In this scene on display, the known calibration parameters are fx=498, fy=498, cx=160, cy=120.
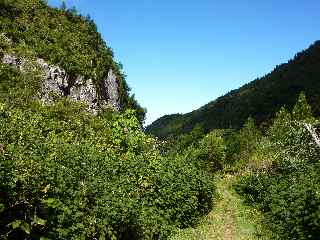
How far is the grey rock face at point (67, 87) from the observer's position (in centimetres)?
5072

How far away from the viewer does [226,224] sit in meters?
32.1

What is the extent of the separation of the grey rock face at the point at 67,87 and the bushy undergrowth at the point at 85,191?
39.7ft

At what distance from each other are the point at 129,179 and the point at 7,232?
539 inches

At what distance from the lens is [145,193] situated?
28.3m

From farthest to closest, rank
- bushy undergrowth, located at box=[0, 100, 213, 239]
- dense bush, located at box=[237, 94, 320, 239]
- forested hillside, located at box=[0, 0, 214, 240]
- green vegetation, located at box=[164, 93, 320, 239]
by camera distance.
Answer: green vegetation, located at box=[164, 93, 320, 239] < dense bush, located at box=[237, 94, 320, 239] < forested hillside, located at box=[0, 0, 214, 240] < bushy undergrowth, located at box=[0, 100, 213, 239]

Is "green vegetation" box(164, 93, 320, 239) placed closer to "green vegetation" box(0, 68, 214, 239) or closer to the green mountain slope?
"green vegetation" box(0, 68, 214, 239)

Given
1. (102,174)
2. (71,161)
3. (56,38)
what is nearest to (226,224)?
(102,174)

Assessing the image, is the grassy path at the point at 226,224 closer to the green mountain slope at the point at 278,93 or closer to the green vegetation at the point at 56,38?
the green vegetation at the point at 56,38

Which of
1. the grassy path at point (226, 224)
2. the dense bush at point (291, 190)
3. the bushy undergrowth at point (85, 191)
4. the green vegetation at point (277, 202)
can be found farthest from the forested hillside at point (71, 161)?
the dense bush at point (291, 190)

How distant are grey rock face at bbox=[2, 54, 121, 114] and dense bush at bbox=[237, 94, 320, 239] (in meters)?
22.2

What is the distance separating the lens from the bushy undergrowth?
1486 cm

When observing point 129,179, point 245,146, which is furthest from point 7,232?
point 245,146

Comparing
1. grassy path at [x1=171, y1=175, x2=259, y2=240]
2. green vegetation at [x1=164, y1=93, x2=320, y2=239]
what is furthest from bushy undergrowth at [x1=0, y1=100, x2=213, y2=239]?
green vegetation at [x1=164, y1=93, x2=320, y2=239]

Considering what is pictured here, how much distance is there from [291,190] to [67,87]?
109 feet
